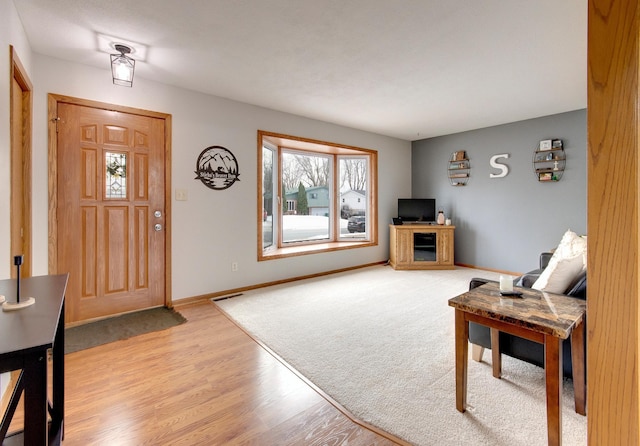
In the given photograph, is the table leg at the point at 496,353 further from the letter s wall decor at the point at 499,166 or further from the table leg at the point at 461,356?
the letter s wall decor at the point at 499,166

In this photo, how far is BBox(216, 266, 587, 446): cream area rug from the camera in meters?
1.50

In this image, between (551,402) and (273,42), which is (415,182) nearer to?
(273,42)

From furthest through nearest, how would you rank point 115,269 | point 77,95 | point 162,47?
point 115,269
point 77,95
point 162,47

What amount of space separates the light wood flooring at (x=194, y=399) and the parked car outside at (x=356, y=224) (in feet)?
11.1

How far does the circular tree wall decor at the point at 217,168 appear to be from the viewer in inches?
133

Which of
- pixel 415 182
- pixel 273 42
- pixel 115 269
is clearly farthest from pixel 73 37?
pixel 415 182

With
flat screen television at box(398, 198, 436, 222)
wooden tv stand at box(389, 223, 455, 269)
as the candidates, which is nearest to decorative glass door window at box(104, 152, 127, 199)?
wooden tv stand at box(389, 223, 455, 269)

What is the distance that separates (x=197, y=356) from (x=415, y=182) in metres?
5.06

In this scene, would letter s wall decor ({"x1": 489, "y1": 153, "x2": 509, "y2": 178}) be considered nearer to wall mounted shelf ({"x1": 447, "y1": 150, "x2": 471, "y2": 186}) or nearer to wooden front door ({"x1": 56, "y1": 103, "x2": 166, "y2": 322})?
wall mounted shelf ({"x1": 447, "y1": 150, "x2": 471, "y2": 186})

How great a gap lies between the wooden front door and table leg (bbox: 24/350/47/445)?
8.10ft

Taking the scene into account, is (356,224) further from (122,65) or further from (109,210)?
(122,65)

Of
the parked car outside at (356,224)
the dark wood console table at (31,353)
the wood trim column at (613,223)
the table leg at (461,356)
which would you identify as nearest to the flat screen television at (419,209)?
the parked car outside at (356,224)

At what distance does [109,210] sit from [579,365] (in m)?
3.76

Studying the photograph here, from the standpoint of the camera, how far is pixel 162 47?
7.88 ft
